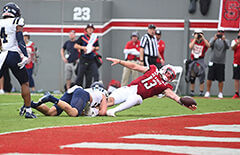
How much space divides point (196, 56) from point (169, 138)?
1109 centimetres

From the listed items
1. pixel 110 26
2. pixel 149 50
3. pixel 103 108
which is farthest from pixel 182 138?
pixel 110 26

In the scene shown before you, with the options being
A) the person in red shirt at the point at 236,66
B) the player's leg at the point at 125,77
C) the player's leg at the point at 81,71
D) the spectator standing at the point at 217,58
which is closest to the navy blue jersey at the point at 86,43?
the player's leg at the point at 81,71

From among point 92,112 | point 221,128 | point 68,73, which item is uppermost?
point 221,128

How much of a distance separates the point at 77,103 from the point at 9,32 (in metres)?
1.53

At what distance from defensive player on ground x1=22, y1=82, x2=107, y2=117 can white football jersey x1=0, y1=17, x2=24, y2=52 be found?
0.94 metres

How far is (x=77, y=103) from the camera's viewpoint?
29.8 feet

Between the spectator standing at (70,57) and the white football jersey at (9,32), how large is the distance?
9.80 m

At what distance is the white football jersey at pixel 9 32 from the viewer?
8828mm

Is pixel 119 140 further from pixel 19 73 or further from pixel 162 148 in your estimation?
pixel 19 73

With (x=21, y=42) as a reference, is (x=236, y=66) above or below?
below

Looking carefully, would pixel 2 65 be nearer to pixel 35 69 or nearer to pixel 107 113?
pixel 107 113

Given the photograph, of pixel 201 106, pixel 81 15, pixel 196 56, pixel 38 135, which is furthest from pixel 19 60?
pixel 81 15

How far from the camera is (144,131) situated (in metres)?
7.18

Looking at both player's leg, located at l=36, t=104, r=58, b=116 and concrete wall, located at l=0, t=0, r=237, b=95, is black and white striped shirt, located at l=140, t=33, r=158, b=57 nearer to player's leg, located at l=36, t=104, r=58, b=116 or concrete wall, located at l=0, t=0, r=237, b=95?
concrete wall, located at l=0, t=0, r=237, b=95
